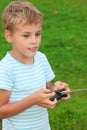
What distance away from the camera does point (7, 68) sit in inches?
108

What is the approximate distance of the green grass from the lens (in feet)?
15.7

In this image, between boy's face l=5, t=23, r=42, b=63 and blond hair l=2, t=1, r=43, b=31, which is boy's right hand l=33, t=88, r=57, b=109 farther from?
blond hair l=2, t=1, r=43, b=31

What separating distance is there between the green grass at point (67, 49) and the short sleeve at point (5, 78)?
1.95 meters

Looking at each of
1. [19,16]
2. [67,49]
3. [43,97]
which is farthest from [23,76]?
[67,49]

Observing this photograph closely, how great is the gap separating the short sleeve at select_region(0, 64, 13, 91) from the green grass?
1948mm

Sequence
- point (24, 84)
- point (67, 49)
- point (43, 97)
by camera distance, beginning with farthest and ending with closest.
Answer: point (67, 49) → point (24, 84) → point (43, 97)

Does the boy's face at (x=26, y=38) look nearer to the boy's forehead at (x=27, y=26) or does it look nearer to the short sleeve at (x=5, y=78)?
the boy's forehead at (x=27, y=26)

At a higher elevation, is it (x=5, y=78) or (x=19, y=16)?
(x=19, y=16)

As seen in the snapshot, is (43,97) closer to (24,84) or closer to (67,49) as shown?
(24,84)

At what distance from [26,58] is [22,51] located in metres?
0.11

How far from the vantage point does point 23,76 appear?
9.27ft

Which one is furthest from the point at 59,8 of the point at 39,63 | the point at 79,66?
the point at 39,63

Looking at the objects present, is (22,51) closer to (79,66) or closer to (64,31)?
(79,66)

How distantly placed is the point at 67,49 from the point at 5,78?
4582 millimetres
